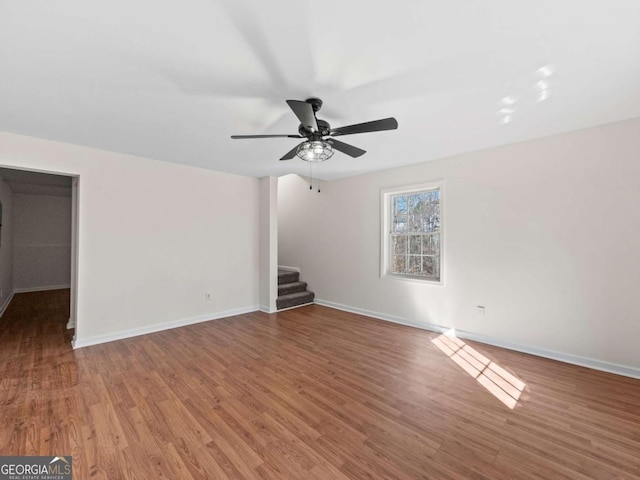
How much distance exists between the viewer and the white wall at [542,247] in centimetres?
274

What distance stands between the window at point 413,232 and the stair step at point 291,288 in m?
1.97

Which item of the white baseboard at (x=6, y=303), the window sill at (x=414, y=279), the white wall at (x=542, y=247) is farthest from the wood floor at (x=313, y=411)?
the white baseboard at (x=6, y=303)

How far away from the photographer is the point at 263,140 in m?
3.19

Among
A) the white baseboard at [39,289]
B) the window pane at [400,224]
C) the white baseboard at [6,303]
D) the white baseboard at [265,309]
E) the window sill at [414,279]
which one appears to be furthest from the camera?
the white baseboard at [39,289]

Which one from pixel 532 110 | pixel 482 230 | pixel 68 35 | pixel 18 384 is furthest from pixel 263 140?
pixel 18 384

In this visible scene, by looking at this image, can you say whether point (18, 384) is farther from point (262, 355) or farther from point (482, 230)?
point (482, 230)

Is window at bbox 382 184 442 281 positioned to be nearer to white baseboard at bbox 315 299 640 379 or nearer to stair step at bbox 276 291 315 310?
white baseboard at bbox 315 299 640 379

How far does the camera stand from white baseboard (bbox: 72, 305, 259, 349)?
3424 millimetres

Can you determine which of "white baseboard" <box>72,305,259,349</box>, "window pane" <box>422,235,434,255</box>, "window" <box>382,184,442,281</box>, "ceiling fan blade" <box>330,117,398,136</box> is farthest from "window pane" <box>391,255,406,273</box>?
"ceiling fan blade" <box>330,117,398,136</box>

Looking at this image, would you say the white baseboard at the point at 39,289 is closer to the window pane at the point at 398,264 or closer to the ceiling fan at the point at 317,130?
the ceiling fan at the point at 317,130

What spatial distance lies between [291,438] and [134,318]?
3.13 metres

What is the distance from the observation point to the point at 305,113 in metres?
1.93

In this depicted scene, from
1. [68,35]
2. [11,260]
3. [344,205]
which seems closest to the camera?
[68,35]

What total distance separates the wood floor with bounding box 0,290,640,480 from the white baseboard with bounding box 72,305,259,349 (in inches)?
5.3
